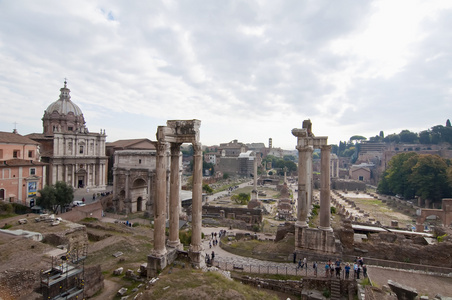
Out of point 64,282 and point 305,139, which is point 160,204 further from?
point 305,139

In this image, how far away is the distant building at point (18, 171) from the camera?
26.1 metres

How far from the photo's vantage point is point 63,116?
4812 centimetres

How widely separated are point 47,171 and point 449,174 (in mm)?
63509

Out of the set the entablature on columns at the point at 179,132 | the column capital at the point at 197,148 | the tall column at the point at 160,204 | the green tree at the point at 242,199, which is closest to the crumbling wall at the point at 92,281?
the tall column at the point at 160,204

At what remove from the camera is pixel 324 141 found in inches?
679

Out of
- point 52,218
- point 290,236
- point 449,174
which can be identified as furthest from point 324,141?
point 449,174

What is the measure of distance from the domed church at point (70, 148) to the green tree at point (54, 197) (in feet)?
49.8

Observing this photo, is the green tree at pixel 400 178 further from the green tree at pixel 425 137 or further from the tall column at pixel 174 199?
the green tree at pixel 425 137

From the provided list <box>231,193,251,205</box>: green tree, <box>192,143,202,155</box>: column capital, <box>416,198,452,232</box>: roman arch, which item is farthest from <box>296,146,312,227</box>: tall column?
<box>231,193,251,205</box>: green tree

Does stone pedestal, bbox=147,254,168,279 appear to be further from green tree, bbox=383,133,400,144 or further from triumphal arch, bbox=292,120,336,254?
green tree, bbox=383,133,400,144

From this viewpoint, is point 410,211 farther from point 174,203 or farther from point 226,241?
point 174,203

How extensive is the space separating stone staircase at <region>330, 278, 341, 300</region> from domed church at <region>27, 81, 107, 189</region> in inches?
1596

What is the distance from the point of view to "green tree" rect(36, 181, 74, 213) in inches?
987

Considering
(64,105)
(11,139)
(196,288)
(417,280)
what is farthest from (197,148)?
(64,105)
